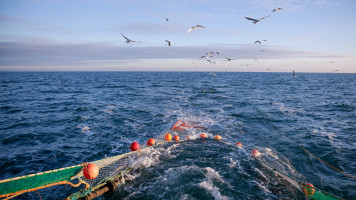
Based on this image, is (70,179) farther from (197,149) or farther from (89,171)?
(197,149)

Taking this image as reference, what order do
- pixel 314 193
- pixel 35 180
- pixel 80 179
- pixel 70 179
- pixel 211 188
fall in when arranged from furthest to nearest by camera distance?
pixel 211 188, pixel 314 193, pixel 80 179, pixel 70 179, pixel 35 180

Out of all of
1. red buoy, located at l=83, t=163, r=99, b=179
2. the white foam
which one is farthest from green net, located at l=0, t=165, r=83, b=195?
the white foam

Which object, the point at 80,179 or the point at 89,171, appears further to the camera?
the point at 80,179

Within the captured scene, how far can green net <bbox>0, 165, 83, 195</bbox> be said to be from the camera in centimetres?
548

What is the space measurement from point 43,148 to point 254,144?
1564 cm

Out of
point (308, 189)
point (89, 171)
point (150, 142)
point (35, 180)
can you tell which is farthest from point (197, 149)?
point (35, 180)

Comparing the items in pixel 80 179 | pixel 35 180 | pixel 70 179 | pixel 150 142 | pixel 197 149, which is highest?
pixel 35 180

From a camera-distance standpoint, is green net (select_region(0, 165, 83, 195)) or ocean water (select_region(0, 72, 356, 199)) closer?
green net (select_region(0, 165, 83, 195))

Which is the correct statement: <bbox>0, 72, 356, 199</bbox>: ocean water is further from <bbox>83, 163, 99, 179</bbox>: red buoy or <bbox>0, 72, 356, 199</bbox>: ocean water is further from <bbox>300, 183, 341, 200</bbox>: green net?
<bbox>83, 163, 99, 179</bbox>: red buoy

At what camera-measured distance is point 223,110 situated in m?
23.8

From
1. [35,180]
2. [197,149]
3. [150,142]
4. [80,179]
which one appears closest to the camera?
[35,180]

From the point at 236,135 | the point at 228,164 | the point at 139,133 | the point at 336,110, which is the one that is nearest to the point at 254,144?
the point at 236,135

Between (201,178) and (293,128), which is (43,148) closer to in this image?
(201,178)

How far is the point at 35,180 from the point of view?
6055 millimetres
